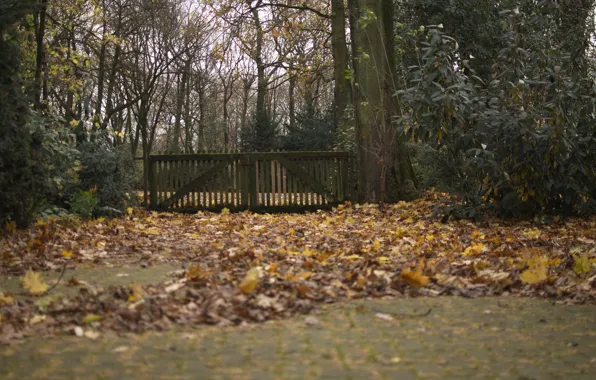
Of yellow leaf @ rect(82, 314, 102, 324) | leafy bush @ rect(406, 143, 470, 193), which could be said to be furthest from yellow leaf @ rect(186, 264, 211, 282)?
leafy bush @ rect(406, 143, 470, 193)

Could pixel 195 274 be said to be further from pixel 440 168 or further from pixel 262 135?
pixel 262 135

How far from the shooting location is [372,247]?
7.38 metres

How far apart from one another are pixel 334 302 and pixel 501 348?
1.39m

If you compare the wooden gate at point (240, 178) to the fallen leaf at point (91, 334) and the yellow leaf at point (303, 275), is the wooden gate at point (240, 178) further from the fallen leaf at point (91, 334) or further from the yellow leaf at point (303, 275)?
the fallen leaf at point (91, 334)

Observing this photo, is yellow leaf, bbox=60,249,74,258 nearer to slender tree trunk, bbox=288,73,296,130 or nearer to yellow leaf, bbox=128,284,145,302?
yellow leaf, bbox=128,284,145,302

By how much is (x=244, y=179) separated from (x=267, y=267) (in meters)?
10.2

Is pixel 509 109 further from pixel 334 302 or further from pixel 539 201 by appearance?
pixel 334 302

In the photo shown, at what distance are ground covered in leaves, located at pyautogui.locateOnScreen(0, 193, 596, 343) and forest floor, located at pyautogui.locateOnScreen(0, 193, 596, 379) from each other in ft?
0.06

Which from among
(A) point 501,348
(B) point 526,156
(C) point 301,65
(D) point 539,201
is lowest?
(A) point 501,348

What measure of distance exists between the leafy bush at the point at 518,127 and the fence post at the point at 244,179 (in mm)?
5437

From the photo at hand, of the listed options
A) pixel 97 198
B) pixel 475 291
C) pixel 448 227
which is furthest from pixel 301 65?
pixel 475 291

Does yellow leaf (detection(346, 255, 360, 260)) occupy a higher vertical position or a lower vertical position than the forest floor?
higher

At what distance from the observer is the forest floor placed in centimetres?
350

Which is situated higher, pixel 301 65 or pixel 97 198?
pixel 301 65
